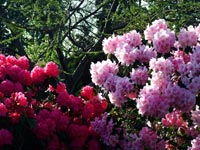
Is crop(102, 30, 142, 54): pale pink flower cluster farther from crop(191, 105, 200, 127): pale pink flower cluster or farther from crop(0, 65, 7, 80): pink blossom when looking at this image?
crop(0, 65, 7, 80): pink blossom

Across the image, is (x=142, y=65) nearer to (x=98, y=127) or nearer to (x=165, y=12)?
(x=98, y=127)

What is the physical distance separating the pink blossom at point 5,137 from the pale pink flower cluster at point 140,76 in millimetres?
1229

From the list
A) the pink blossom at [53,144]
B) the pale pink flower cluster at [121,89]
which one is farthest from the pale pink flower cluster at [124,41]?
the pink blossom at [53,144]

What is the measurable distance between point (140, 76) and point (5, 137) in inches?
52.1

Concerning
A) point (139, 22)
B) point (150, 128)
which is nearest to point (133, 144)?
point (150, 128)

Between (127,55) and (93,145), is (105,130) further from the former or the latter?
(127,55)

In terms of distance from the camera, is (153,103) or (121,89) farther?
(121,89)

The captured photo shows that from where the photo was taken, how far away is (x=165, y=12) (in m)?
7.46

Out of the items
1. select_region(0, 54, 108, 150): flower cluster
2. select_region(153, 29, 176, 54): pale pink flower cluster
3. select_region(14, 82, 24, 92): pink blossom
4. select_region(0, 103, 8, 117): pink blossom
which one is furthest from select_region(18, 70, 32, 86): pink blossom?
select_region(153, 29, 176, 54): pale pink flower cluster

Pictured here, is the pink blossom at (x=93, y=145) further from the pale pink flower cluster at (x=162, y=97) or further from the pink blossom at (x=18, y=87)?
the pink blossom at (x=18, y=87)

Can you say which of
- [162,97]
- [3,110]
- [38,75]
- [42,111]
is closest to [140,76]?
[162,97]

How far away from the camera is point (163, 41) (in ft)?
14.9

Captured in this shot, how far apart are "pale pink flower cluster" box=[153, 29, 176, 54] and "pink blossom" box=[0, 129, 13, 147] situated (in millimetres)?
1602

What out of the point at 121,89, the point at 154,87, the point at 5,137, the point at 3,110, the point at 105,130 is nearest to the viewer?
the point at 5,137
